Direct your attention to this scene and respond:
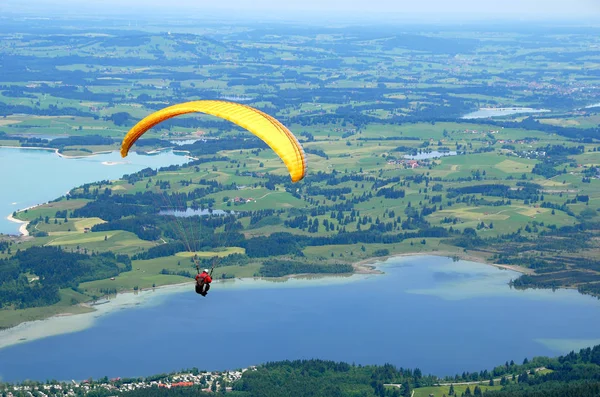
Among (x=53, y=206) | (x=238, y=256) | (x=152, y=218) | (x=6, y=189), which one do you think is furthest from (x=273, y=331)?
(x=6, y=189)

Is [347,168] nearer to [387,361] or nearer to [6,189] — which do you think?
[6,189]

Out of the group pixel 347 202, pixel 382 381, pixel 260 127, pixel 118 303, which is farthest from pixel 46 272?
pixel 260 127

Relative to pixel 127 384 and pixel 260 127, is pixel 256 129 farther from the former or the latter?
pixel 127 384

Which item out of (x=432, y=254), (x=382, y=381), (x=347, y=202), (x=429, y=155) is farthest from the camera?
(x=429, y=155)

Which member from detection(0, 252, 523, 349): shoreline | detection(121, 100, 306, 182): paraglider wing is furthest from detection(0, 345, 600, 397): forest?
detection(121, 100, 306, 182): paraglider wing

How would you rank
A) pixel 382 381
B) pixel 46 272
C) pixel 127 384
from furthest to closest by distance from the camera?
pixel 46 272 → pixel 382 381 → pixel 127 384

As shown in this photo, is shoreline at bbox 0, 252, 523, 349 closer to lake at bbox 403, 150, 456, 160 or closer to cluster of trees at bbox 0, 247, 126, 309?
cluster of trees at bbox 0, 247, 126, 309

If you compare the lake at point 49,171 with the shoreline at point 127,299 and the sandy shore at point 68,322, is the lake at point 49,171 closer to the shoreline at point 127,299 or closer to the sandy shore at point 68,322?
the shoreline at point 127,299
